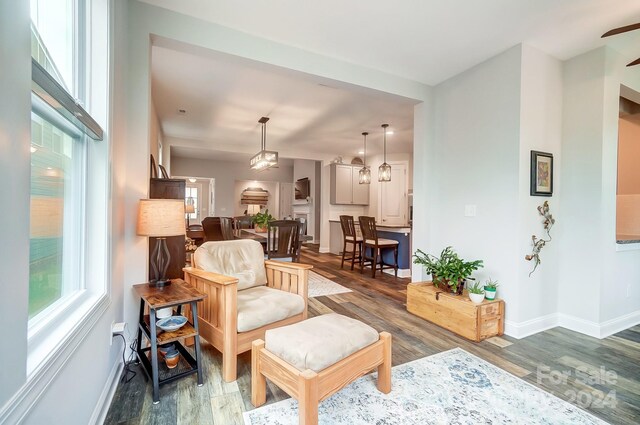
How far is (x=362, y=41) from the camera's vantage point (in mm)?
2617

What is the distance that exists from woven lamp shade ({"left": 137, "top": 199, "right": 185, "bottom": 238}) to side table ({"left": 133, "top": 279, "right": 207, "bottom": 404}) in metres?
0.40

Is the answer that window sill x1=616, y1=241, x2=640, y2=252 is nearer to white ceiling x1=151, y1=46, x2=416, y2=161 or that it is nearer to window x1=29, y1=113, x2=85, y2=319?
white ceiling x1=151, y1=46, x2=416, y2=161

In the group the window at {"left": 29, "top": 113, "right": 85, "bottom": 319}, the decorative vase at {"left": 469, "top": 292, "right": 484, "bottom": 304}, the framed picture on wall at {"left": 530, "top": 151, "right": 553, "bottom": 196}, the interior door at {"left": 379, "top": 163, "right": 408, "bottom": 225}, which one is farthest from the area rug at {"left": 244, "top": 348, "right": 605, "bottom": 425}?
the interior door at {"left": 379, "top": 163, "right": 408, "bottom": 225}

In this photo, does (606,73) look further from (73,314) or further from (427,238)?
(73,314)

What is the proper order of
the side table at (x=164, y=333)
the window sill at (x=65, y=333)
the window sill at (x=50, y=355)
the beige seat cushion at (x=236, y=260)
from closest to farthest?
the window sill at (x=50, y=355) < the window sill at (x=65, y=333) < the side table at (x=164, y=333) < the beige seat cushion at (x=236, y=260)

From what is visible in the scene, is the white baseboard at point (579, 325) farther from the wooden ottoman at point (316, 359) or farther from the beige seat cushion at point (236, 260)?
the beige seat cushion at point (236, 260)

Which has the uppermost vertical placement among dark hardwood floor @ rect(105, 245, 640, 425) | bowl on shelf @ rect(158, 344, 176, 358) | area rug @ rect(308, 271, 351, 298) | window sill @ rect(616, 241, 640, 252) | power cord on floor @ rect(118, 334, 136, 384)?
window sill @ rect(616, 241, 640, 252)

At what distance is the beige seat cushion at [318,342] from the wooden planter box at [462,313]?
4.35 ft

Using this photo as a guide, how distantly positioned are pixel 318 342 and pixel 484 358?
1556 mm

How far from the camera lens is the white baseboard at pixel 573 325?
8.63ft

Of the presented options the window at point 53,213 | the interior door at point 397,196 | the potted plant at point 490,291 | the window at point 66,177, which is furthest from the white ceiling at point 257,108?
the potted plant at point 490,291

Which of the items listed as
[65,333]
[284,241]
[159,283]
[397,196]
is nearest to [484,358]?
[284,241]

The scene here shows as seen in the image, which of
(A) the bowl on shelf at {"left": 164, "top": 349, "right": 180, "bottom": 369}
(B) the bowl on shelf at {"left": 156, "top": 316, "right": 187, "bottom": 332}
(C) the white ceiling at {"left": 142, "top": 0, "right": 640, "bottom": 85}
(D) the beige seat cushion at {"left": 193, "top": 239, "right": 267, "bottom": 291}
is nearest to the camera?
(B) the bowl on shelf at {"left": 156, "top": 316, "right": 187, "bottom": 332}

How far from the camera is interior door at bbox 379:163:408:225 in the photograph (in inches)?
276
